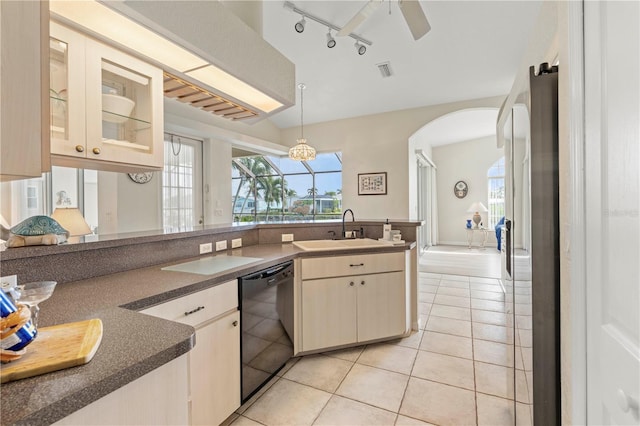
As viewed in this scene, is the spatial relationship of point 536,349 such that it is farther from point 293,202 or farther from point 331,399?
point 293,202

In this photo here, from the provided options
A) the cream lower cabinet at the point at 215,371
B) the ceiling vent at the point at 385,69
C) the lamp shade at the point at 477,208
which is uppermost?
the ceiling vent at the point at 385,69

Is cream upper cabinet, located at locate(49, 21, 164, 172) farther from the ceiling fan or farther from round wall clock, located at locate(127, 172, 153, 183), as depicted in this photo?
round wall clock, located at locate(127, 172, 153, 183)

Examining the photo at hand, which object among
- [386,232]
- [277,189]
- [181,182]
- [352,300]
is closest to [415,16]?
[386,232]

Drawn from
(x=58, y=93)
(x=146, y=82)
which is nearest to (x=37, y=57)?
(x=58, y=93)

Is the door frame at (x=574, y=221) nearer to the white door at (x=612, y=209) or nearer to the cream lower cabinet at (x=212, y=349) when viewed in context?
the white door at (x=612, y=209)

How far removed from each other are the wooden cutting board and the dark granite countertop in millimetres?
15

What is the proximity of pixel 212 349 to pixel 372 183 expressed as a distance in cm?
426

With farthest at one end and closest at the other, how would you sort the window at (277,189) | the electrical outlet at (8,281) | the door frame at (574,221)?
1. the window at (277,189)
2. the electrical outlet at (8,281)
3. the door frame at (574,221)

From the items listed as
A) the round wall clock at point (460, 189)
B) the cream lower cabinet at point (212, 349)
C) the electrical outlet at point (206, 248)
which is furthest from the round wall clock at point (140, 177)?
the round wall clock at point (460, 189)

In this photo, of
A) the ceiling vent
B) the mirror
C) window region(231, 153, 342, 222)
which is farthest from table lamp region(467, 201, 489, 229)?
the mirror

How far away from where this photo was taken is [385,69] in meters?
3.98

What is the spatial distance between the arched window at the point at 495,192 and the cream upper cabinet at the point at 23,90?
9.04 m

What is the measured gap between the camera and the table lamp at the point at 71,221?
7.66ft

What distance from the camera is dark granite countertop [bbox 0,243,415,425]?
555 millimetres
